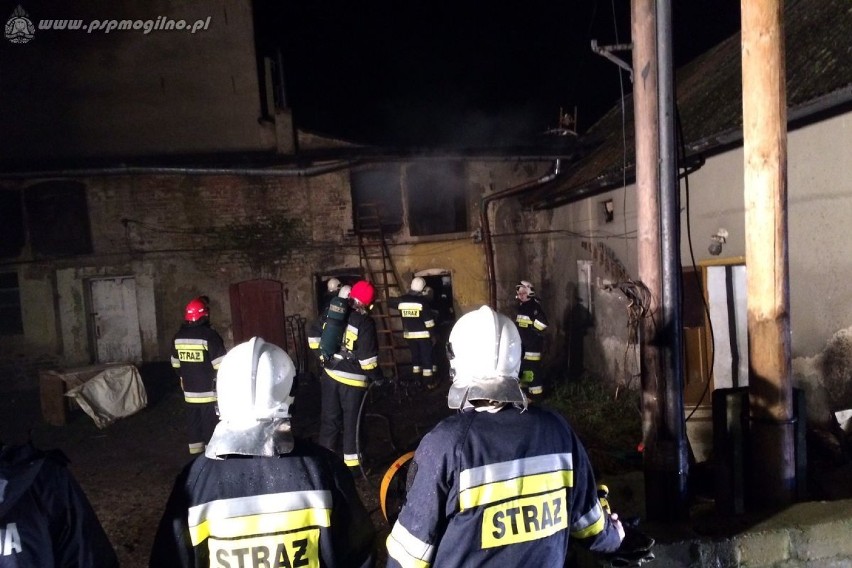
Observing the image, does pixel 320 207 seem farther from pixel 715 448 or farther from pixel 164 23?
pixel 715 448

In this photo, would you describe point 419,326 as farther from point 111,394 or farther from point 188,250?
point 188,250

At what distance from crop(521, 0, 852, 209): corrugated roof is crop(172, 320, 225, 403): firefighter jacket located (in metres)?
4.53

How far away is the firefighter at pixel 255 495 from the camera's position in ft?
6.14

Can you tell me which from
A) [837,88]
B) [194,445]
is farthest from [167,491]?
[837,88]

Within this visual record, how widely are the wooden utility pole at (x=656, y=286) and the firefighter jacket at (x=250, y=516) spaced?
1.85 metres

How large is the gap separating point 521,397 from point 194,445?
547 cm

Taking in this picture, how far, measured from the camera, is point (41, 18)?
12.2 metres

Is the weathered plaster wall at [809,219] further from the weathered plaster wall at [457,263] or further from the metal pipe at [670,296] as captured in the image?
the weathered plaster wall at [457,263]

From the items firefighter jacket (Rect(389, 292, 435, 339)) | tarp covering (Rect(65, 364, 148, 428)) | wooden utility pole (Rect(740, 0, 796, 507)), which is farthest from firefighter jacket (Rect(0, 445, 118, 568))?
firefighter jacket (Rect(389, 292, 435, 339))

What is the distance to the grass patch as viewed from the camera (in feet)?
17.4

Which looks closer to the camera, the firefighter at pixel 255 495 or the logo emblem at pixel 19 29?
the firefighter at pixel 255 495

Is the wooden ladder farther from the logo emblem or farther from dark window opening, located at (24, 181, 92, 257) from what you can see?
the logo emblem

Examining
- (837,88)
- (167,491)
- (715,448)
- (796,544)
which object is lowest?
(167,491)

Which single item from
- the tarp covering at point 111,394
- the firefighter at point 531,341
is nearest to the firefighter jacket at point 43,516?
the firefighter at point 531,341
